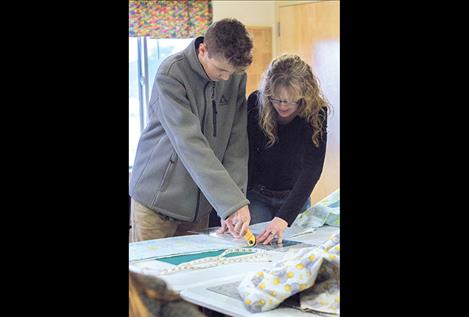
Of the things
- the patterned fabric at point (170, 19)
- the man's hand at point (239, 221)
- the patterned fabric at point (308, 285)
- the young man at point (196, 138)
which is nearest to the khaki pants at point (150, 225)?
the young man at point (196, 138)

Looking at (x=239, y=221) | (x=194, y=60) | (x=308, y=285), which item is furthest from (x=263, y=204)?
(x=308, y=285)

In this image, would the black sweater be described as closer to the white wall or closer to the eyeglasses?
the eyeglasses

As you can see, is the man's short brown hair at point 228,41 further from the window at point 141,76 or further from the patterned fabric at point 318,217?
the patterned fabric at point 318,217

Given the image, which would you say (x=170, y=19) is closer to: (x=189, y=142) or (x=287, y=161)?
(x=189, y=142)

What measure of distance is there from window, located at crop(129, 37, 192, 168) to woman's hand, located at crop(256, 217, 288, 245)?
0.38 m

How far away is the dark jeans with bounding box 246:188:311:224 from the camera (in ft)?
5.75

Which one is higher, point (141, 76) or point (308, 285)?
point (141, 76)

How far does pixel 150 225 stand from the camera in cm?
162

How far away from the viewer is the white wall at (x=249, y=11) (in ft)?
5.19

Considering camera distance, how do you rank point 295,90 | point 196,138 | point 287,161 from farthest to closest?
point 287,161
point 295,90
point 196,138

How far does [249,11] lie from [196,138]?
0.40 meters
